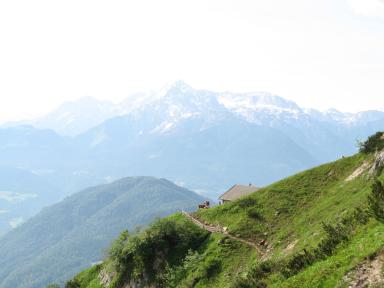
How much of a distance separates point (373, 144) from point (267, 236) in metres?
21.6

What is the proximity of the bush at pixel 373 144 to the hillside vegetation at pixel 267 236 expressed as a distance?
40cm

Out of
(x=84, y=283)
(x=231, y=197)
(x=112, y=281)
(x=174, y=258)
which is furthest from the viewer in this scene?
(x=231, y=197)

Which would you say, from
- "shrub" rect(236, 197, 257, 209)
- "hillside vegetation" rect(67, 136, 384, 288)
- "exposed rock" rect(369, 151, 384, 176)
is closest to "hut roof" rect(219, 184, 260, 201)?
"hillside vegetation" rect(67, 136, 384, 288)

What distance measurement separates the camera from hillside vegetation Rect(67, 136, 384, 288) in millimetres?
36688

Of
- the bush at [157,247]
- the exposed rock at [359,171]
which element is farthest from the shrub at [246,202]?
the exposed rock at [359,171]

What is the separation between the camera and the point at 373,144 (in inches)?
2589

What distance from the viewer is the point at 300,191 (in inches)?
2643

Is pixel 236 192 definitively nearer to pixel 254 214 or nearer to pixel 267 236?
pixel 254 214

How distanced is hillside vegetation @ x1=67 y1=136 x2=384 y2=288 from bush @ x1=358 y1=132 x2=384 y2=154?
0.40 meters

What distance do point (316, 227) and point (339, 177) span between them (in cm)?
1767

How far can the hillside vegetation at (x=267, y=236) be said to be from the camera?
120 feet

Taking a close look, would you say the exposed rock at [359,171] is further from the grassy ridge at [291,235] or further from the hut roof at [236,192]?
the hut roof at [236,192]

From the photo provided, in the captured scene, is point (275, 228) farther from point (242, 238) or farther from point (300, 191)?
point (300, 191)

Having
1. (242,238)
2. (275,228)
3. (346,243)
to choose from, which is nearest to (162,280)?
(242,238)
